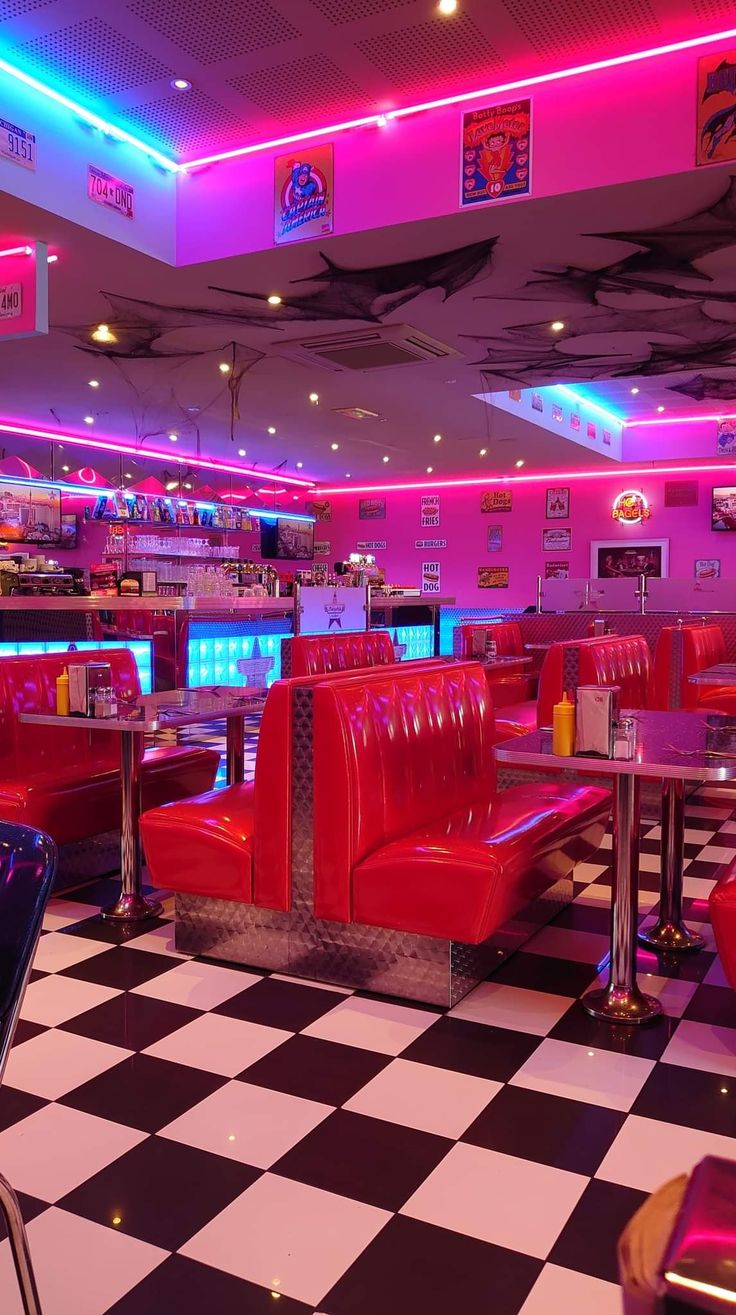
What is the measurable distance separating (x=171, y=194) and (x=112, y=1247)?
578 cm

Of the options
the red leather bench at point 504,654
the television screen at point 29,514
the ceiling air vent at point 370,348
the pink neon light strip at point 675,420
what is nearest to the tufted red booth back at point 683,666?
the red leather bench at point 504,654

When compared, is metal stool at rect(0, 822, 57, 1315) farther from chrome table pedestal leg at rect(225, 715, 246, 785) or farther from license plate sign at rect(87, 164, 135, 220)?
license plate sign at rect(87, 164, 135, 220)

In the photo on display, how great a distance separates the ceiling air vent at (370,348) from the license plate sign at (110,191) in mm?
2108

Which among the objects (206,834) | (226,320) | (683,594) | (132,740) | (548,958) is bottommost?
(548,958)

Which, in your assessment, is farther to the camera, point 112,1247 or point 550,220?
point 550,220

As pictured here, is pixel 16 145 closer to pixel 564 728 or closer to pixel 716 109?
pixel 716 109

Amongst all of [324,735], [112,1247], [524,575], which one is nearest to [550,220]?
[324,735]

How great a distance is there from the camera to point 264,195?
5648 millimetres

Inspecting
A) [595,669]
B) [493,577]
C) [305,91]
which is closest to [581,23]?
[305,91]

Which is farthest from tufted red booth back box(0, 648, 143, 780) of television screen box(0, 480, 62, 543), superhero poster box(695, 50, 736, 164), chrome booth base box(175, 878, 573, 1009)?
television screen box(0, 480, 62, 543)

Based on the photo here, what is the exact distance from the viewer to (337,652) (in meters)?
6.46

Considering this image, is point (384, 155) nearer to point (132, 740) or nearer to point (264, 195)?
point (264, 195)

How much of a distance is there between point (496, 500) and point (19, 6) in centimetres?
1213

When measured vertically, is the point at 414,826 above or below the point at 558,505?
below
